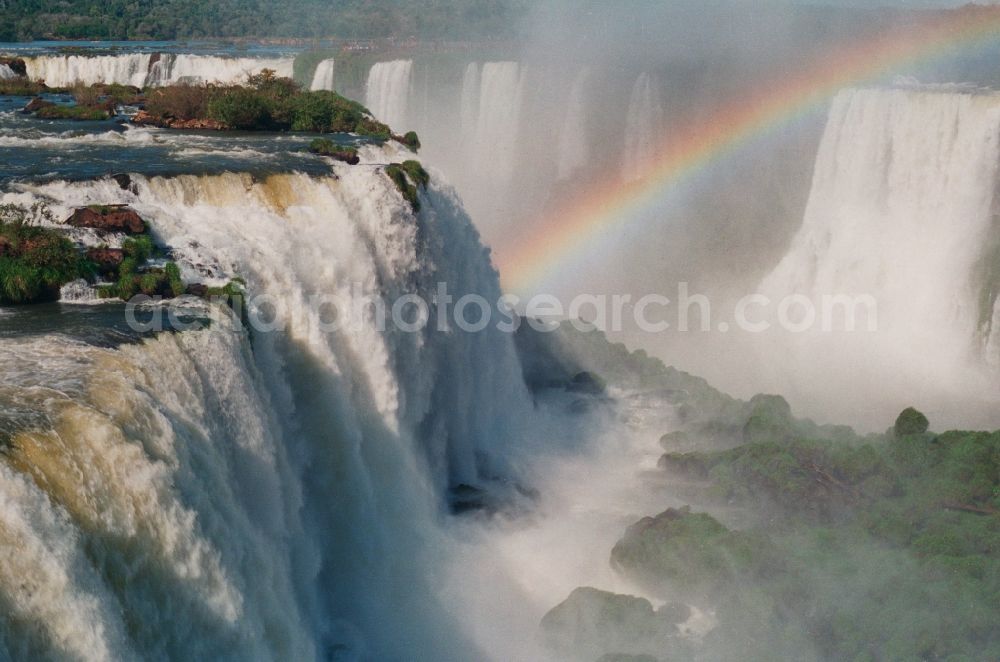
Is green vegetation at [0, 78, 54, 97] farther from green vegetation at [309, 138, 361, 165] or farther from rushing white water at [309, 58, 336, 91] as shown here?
rushing white water at [309, 58, 336, 91]

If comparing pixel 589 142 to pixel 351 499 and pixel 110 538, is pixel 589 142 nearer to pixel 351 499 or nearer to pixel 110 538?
pixel 351 499

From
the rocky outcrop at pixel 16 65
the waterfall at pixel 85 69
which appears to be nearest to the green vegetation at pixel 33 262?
the waterfall at pixel 85 69

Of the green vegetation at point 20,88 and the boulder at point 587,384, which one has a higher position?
the green vegetation at point 20,88

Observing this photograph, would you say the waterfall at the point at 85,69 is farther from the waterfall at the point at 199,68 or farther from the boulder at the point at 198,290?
the boulder at the point at 198,290

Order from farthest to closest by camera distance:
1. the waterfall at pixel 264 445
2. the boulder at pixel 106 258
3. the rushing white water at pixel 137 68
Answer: the rushing white water at pixel 137 68, the boulder at pixel 106 258, the waterfall at pixel 264 445

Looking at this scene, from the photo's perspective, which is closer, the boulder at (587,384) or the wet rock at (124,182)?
the wet rock at (124,182)

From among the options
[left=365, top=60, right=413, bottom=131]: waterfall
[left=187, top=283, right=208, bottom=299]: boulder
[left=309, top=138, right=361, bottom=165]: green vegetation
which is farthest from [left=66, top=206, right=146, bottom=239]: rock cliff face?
[left=365, top=60, right=413, bottom=131]: waterfall

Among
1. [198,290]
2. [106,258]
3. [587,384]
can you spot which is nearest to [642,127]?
[587,384]
